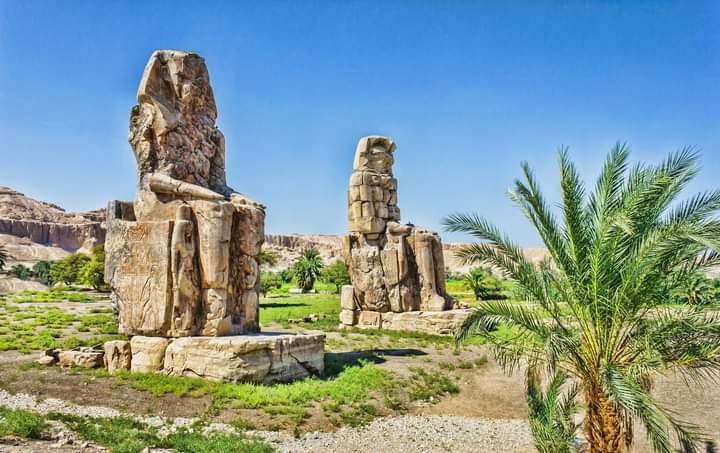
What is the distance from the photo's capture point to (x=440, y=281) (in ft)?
54.5

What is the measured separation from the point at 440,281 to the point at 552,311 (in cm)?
1071

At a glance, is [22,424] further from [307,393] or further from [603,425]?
[603,425]

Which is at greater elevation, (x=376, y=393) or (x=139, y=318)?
(x=139, y=318)

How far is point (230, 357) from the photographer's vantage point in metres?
8.55

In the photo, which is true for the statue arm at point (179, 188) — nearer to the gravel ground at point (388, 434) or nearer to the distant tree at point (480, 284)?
the gravel ground at point (388, 434)

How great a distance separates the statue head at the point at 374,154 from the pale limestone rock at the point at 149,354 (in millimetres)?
9542

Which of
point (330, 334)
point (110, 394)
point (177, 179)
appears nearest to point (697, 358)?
point (110, 394)

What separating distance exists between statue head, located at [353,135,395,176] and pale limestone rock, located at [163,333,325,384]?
883 cm

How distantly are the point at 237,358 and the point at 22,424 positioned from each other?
3196 mm

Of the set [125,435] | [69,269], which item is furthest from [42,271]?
[125,435]

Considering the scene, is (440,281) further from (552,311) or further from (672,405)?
(552,311)

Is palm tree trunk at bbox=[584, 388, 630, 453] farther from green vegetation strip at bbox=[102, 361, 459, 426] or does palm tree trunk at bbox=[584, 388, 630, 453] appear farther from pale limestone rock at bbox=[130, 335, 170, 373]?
pale limestone rock at bbox=[130, 335, 170, 373]

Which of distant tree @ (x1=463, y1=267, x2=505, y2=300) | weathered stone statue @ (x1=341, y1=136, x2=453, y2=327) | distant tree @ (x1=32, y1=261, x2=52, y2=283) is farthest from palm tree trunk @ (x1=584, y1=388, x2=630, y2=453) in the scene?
distant tree @ (x1=32, y1=261, x2=52, y2=283)

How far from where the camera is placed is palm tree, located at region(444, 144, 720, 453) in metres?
5.27
